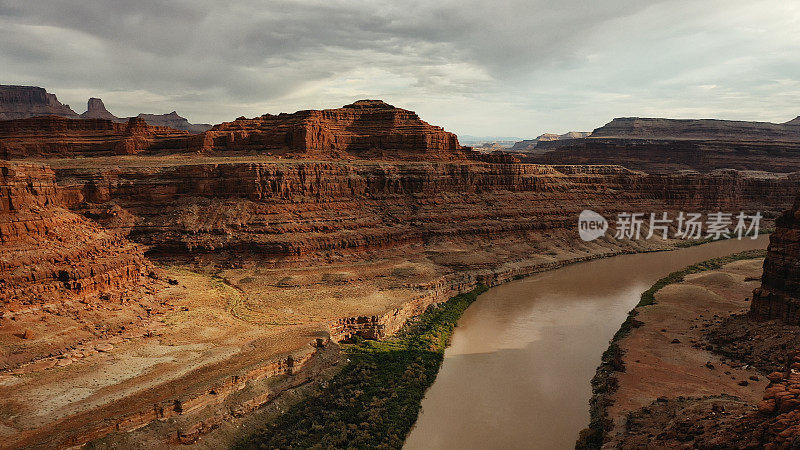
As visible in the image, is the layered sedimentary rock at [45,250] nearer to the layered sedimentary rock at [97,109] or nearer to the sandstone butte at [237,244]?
the sandstone butte at [237,244]

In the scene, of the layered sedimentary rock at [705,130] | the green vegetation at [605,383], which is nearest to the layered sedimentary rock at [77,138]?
the green vegetation at [605,383]

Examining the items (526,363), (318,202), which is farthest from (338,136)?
(526,363)

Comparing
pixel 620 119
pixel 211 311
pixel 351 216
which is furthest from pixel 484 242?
pixel 620 119

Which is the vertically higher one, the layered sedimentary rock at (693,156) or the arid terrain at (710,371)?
the layered sedimentary rock at (693,156)

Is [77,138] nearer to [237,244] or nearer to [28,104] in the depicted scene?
[237,244]

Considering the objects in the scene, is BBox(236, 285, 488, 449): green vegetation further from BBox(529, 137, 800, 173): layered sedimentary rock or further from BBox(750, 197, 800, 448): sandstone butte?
BBox(529, 137, 800, 173): layered sedimentary rock

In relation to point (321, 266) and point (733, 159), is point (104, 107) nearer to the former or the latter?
point (321, 266)
